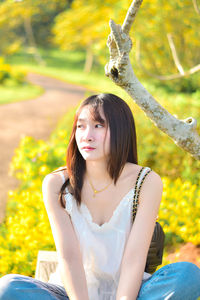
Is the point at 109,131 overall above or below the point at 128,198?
above

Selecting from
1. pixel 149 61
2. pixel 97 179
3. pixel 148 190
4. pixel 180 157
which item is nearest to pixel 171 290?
pixel 148 190

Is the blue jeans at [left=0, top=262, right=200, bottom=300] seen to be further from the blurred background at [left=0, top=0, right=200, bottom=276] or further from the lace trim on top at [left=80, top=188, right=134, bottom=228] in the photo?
the blurred background at [left=0, top=0, right=200, bottom=276]

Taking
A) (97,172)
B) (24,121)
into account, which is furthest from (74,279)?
(24,121)

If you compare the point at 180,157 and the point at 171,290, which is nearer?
the point at 171,290

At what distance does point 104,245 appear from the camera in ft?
5.58

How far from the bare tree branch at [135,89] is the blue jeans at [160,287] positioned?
0.59 m

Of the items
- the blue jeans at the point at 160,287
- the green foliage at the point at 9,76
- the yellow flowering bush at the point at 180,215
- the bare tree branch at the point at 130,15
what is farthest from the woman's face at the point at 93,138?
the green foliage at the point at 9,76

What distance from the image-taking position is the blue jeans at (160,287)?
1.52 metres

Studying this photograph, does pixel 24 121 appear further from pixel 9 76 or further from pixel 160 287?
pixel 9 76

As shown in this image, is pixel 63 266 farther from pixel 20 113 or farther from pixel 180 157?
pixel 20 113

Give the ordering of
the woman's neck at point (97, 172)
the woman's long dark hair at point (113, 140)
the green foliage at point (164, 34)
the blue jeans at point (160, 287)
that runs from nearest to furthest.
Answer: the blue jeans at point (160, 287) < the woman's long dark hair at point (113, 140) < the woman's neck at point (97, 172) < the green foliage at point (164, 34)

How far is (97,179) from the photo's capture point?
71.6 inches

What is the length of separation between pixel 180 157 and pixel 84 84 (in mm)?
14972

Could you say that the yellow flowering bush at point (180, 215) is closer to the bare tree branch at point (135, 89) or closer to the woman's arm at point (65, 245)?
the bare tree branch at point (135, 89)
